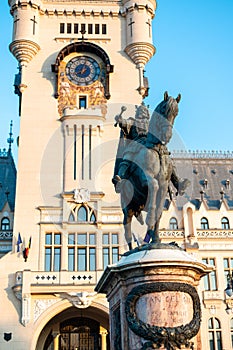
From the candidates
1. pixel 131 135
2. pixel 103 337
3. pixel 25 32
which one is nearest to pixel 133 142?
pixel 131 135

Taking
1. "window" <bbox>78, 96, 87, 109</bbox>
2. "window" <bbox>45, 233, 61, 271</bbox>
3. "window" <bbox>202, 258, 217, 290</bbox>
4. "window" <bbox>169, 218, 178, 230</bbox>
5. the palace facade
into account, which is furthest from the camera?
"window" <bbox>169, 218, 178, 230</bbox>

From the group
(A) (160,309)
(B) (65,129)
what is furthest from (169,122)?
(B) (65,129)

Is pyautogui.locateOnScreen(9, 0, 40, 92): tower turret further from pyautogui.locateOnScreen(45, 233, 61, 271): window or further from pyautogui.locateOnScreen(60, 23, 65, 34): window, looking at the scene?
Result: pyautogui.locateOnScreen(45, 233, 61, 271): window

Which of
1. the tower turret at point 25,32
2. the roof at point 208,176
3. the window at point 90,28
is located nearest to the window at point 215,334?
the roof at point 208,176

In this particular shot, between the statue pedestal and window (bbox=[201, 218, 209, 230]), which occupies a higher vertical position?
window (bbox=[201, 218, 209, 230])

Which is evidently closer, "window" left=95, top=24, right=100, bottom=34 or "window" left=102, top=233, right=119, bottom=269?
"window" left=102, top=233, right=119, bottom=269

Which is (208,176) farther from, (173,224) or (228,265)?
(228,265)

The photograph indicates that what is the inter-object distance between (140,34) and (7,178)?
15368 millimetres

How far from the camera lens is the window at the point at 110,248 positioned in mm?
A: 31578

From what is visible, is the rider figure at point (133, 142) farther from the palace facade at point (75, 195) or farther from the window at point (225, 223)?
the window at point (225, 223)

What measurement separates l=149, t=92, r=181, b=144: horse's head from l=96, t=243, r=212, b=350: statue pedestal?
2324 millimetres

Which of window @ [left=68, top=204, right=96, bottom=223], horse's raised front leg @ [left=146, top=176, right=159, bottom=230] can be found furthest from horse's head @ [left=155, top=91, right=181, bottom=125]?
window @ [left=68, top=204, right=96, bottom=223]

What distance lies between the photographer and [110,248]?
31.8 metres

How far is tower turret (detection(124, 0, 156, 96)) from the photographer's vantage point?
3644 cm
